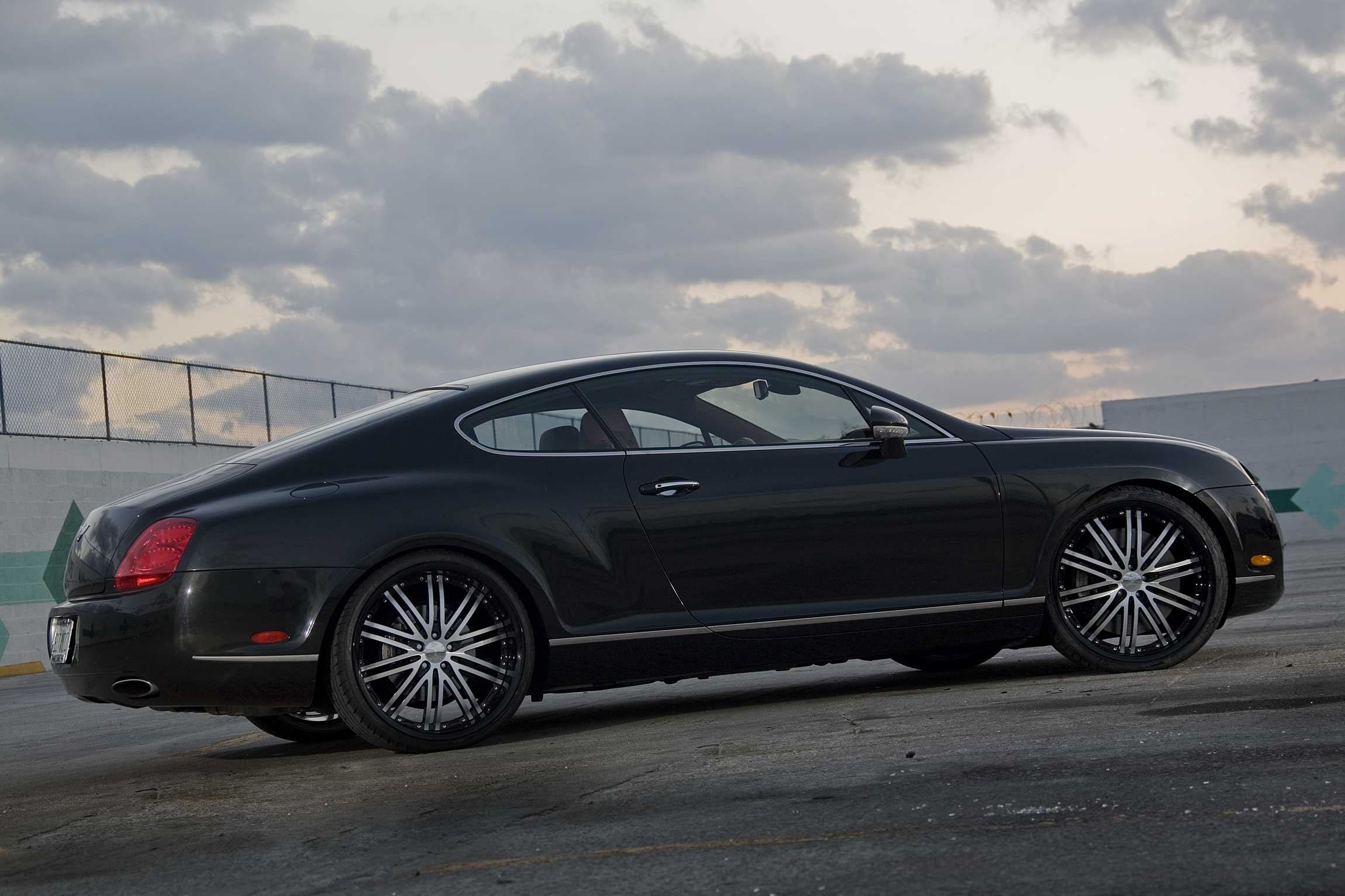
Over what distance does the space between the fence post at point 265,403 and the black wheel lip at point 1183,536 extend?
62.7 ft

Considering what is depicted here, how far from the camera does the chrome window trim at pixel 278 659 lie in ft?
18.5

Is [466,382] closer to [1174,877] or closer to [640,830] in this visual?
[640,830]

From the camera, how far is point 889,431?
6445 mm

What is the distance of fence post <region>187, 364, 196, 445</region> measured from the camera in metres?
23.0

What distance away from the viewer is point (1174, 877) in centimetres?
303

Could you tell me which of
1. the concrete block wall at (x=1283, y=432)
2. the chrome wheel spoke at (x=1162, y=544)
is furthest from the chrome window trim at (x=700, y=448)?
the concrete block wall at (x=1283, y=432)

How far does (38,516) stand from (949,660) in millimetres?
14194

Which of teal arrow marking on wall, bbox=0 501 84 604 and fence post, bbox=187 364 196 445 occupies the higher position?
fence post, bbox=187 364 196 445

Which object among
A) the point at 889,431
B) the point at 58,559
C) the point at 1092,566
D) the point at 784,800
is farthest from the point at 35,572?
the point at 784,800

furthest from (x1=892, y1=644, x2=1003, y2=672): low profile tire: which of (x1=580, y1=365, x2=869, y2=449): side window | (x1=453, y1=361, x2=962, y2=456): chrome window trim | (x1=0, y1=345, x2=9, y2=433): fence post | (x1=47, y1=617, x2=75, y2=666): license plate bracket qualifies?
(x1=0, y1=345, x2=9, y2=433): fence post

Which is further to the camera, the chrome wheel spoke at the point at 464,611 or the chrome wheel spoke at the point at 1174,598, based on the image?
the chrome wheel spoke at the point at 1174,598

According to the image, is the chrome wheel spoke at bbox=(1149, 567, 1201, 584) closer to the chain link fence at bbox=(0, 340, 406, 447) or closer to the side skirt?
the side skirt

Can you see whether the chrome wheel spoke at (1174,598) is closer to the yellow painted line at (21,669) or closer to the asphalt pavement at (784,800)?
the asphalt pavement at (784,800)

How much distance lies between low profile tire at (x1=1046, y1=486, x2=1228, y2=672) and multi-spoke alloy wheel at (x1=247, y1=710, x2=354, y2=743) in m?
3.07
